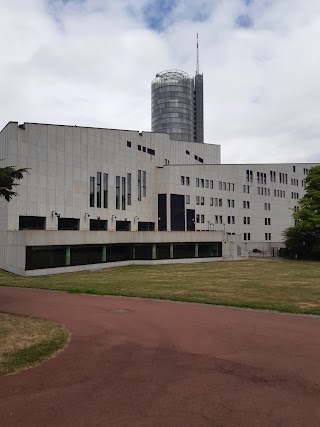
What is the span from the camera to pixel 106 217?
6044cm

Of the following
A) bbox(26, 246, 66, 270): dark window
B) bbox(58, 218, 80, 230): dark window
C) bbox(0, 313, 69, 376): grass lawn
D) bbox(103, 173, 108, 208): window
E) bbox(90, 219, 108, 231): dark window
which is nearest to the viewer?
bbox(0, 313, 69, 376): grass lawn

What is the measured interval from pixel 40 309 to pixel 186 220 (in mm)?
52682

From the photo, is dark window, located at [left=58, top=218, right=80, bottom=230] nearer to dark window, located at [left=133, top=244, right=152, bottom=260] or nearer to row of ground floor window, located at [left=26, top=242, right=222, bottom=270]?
row of ground floor window, located at [left=26, top=242, right=222, bottom=270]

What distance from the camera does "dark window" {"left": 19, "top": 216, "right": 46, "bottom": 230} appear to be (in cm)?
4819

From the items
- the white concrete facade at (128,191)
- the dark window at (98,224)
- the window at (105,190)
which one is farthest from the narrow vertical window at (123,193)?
the dark window at (98,224)

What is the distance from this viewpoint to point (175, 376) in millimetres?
10531

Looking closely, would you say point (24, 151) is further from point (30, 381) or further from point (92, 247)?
point (30, 381)

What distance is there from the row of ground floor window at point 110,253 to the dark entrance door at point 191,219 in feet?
36.5

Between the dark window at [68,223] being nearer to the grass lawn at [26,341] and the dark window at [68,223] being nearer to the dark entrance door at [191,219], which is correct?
the dark entrance door at [191,219]

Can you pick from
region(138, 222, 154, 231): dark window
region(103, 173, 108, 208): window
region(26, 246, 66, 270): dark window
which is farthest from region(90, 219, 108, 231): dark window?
region(26, 246, 66, 270): dark window

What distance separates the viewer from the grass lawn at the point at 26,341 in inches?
460

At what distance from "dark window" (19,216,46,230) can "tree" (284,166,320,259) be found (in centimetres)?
4009

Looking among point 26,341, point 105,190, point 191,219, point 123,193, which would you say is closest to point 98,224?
point 105,190

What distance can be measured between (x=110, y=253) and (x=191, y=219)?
2508cm
